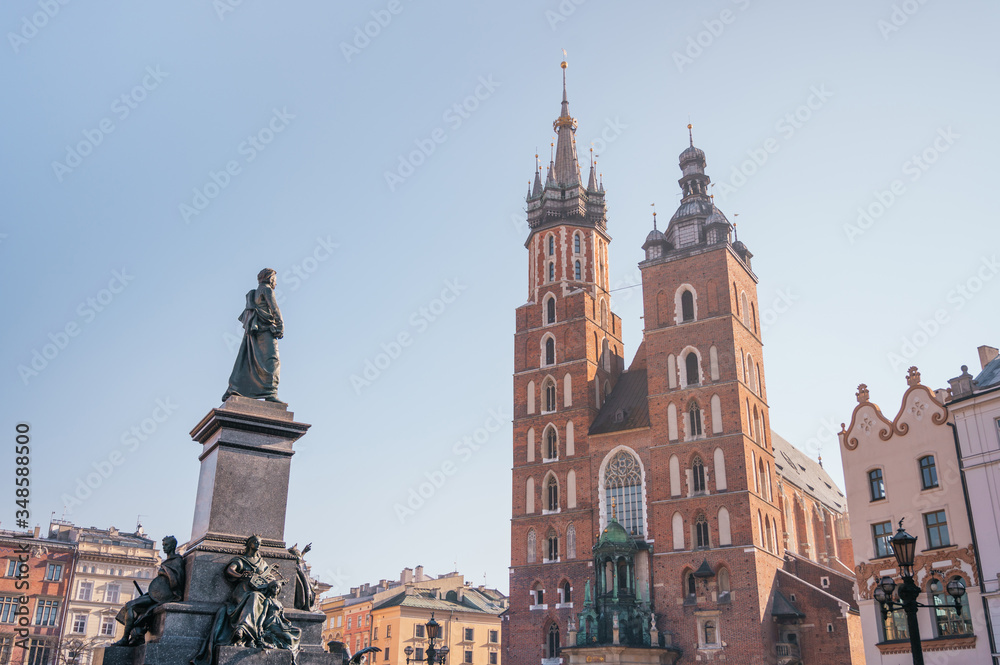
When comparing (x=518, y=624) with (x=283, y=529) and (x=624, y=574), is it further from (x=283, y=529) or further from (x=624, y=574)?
(x=283, y=529)

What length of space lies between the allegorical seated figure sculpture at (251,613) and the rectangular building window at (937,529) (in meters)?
21.0

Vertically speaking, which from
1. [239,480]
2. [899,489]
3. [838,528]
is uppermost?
[838,528]

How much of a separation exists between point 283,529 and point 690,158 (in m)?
40.4

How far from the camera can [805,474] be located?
5681cm

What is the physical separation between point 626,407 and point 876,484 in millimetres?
16605

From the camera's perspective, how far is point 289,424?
10.1 m

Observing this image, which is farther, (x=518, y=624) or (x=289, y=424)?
(x=518, y=624)

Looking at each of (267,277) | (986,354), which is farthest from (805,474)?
(267,277)

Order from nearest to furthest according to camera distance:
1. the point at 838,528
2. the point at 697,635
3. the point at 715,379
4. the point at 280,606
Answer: the point at 280,606
the point at 697,635
the point at 715,379
the point at 838,528

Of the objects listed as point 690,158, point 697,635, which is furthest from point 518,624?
point 690,158

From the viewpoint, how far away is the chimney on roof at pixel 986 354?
27.0 meters

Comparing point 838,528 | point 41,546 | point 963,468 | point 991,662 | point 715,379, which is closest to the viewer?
point 991,662

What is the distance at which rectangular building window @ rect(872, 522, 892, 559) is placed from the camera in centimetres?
2583

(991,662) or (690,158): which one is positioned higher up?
(690,158)
